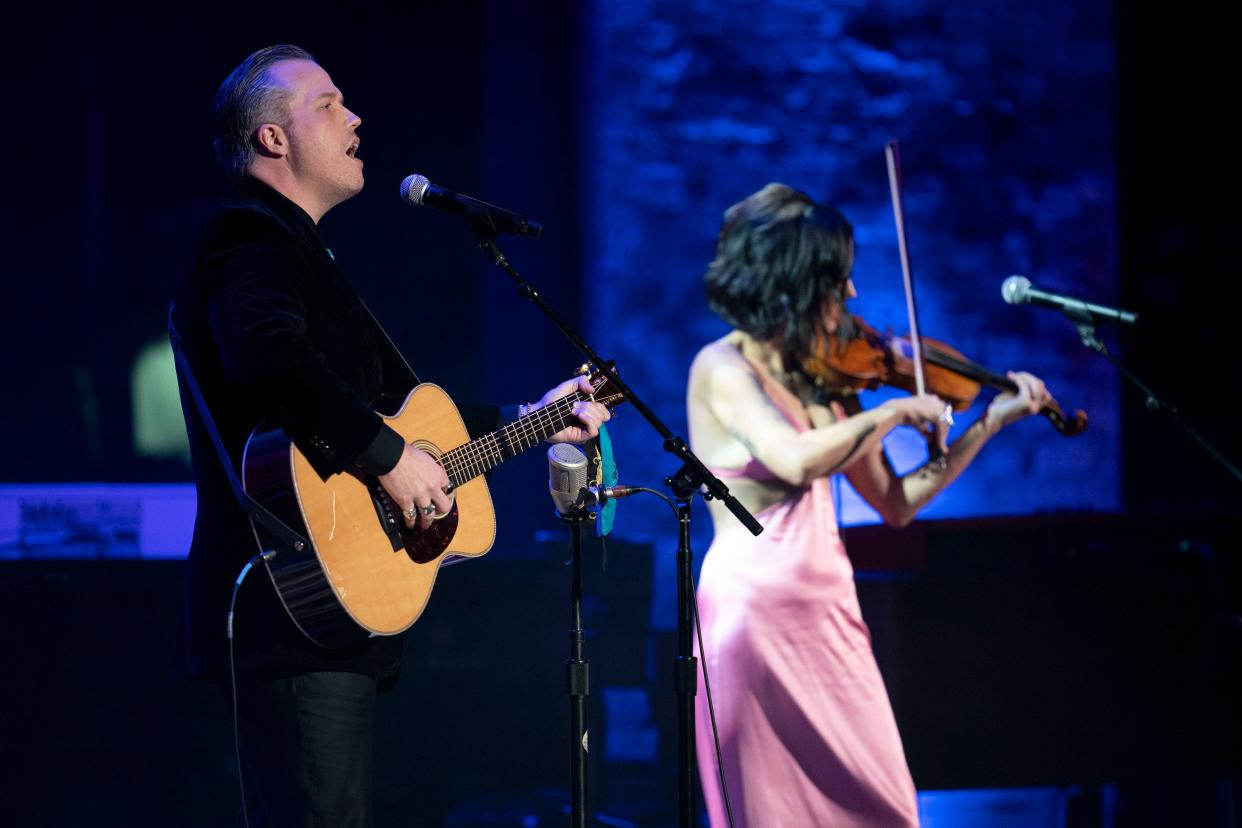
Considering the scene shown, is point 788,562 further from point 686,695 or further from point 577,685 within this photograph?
point 577,685

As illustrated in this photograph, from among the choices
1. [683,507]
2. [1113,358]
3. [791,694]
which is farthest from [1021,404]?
[683,507]

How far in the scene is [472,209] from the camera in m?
2.44

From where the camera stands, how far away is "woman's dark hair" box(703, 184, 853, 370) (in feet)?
11.6

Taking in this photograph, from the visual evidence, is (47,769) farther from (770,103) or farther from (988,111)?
(988,111)

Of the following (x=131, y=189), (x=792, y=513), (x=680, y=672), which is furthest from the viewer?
(x=131, y=189)

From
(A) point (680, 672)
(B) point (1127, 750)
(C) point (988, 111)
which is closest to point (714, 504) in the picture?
(A) point (680, 672)

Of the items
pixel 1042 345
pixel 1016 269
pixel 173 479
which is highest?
pixel 1016 269

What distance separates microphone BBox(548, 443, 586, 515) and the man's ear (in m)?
0.83

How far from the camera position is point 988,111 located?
4441mm

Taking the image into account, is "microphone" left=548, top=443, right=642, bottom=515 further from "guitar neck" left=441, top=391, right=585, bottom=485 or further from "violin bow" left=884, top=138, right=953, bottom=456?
"violin bow" left=884, top=138, right=953, bottom=456

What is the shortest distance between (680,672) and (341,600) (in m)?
0.78

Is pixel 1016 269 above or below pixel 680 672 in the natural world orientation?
above

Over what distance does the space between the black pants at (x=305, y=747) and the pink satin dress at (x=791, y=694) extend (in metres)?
1.26

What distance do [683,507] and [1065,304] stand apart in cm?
154
